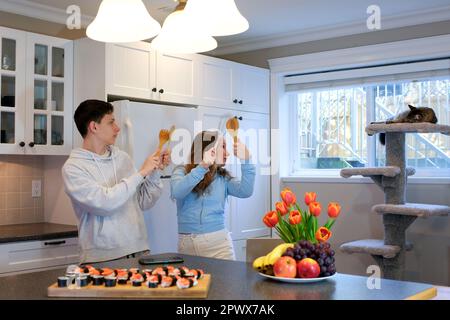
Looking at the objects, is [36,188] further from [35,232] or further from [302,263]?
[302,263]

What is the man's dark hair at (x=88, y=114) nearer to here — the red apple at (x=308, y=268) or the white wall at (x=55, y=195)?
the white wall at (x=55, y=195)

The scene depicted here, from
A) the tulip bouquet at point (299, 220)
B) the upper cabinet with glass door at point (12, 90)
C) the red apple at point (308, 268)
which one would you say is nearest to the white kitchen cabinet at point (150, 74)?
the upper cabinet with glass door at point (12, 90)

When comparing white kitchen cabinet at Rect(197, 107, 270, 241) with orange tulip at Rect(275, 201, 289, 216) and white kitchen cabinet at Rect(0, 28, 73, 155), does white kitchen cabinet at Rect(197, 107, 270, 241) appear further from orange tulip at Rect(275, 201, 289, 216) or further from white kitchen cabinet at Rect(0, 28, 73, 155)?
orange tulip at Rect(275, 201, 289, 216)

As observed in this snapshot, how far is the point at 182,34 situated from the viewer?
2.03 m

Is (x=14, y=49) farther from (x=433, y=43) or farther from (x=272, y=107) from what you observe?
(x=433, y=43)

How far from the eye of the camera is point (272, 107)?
185 inches

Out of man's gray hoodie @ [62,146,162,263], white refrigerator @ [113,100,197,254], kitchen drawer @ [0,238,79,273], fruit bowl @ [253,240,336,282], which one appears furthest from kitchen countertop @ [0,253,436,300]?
white refrigerator @ [113,100,197,254]

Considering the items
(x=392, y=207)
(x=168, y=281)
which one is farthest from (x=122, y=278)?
(x=392, y=207)

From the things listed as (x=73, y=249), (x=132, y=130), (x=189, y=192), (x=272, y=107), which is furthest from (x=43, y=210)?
(x=272, y=107)

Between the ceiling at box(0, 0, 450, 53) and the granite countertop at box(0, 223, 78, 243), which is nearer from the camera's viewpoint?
the granite countertop at box(0, 223, 78, 243)

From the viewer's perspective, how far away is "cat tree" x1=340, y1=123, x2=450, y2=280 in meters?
3.65

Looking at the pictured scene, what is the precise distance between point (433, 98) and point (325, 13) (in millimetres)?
1054

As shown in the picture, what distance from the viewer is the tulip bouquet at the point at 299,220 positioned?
6.47 ft

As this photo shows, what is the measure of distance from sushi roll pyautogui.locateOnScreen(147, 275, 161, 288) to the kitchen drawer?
63.0 inches
